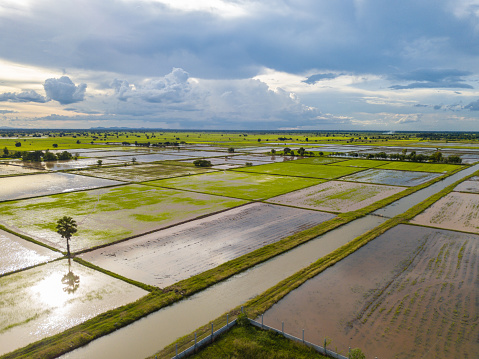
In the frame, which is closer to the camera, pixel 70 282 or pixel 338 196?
pixel 70 282

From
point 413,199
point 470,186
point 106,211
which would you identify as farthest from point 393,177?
point 106,211

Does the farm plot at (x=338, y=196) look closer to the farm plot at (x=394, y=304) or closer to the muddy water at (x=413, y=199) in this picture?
the muddy water at (x=413, y=199)

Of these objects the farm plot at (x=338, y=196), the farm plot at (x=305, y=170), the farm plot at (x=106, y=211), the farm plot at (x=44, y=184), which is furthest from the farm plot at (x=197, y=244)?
the farm plot at (x=305, y=170)

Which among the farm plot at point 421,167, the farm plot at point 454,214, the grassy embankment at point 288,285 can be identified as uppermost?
the farm plot at point 421,167

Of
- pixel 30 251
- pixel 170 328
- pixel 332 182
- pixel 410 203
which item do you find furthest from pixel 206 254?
pixel 332 182

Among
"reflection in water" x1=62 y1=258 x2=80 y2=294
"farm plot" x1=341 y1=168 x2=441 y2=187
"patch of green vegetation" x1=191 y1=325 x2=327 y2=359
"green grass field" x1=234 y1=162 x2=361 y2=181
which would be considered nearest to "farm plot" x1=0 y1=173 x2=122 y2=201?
"reflection in water" x1=62 y1=258 x2=80 y2=294

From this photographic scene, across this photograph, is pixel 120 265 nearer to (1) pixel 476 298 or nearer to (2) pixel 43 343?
(2) pixel 43 343

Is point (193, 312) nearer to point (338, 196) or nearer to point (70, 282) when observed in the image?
point (70, 282)

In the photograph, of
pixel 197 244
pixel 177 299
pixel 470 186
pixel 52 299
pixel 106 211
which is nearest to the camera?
pixel 177 299
